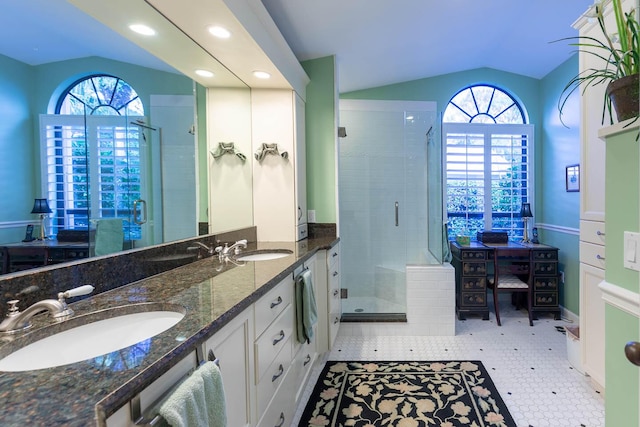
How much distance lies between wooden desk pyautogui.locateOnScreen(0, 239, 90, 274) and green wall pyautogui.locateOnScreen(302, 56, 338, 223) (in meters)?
2.00

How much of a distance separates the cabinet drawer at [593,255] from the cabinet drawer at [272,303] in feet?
6.16

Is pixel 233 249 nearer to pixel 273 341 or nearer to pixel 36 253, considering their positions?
pixel 273 341

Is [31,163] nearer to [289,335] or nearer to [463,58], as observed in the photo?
[289,335]

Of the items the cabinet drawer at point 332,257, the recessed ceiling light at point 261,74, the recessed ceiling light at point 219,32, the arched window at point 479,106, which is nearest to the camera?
the recessed ceiling light at point 219,32

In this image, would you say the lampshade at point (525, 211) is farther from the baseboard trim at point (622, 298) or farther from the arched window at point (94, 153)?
the arched window at point (94, 153)

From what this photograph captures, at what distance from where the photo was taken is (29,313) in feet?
2.54

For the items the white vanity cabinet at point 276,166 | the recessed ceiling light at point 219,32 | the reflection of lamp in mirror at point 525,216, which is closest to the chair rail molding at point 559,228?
the reflection of lamp in mirror at point 525,216

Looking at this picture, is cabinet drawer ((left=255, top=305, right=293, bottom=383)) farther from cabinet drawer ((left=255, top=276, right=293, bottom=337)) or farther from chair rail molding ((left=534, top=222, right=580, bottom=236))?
chair rail molding ((left=534, top=222, right=580, bottom=236))

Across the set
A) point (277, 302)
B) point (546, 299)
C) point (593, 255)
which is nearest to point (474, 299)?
point (546, 299)

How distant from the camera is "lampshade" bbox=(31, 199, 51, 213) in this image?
3.02 ft

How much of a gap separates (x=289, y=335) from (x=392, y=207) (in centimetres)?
229

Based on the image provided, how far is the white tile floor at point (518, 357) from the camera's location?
178 centimetres

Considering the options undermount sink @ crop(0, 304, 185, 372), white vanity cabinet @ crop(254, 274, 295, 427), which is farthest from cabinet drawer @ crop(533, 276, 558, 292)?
undermount sink @ crop(0, 304, 185, 372)

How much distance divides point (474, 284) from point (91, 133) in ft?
10.8
